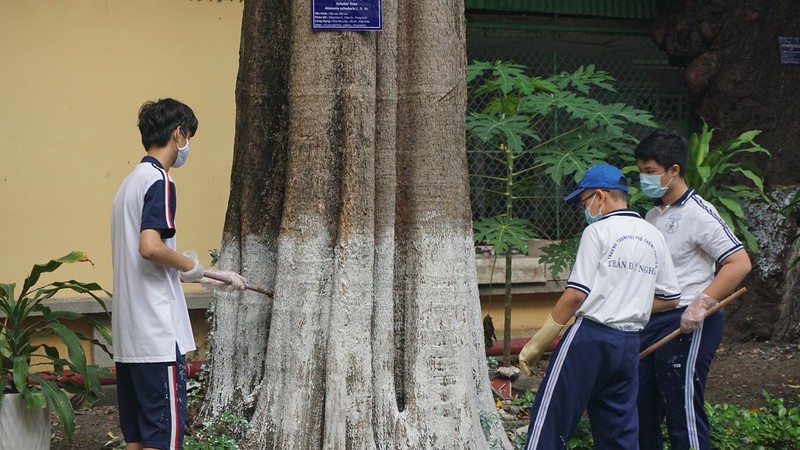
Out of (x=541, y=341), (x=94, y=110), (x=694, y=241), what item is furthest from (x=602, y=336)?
(x=94, y=110)

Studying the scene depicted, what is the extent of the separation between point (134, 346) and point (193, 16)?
3.82 meters

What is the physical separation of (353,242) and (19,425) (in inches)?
74.0

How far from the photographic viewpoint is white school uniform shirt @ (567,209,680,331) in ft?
16.2

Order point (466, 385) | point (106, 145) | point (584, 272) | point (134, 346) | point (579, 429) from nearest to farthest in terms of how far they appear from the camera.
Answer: point (134, 346), point (584, 272), point (466, 385), point (579, 429), point (106, 145)

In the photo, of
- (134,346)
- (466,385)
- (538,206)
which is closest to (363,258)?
(466,385)

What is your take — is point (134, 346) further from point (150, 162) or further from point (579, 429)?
point (579, 429)

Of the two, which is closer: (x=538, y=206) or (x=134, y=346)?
(x=134, y=346)

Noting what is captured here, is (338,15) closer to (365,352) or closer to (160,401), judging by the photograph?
(365,352)

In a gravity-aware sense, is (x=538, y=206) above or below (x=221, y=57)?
below

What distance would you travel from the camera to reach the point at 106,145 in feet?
25.1

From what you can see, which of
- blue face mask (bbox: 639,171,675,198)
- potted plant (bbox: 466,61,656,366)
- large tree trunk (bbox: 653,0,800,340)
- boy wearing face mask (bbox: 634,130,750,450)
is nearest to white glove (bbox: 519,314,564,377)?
boy wearing face mask (bbox: 634,130,750,450)

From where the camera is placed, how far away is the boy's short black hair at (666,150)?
5.60m

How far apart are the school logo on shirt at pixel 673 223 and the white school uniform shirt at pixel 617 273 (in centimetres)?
57

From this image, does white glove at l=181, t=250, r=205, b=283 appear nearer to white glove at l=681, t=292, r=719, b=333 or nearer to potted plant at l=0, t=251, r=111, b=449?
potted plant at l=0, t=251, r=111, b=449
